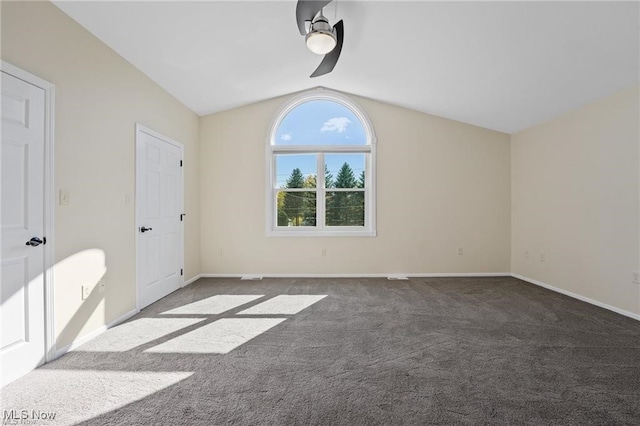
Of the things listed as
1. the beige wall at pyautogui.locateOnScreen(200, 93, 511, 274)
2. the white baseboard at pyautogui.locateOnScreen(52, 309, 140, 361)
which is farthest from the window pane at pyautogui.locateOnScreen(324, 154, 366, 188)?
the white baseboard at pyautogui.locateOnScreen(52, 309, 140, 361)

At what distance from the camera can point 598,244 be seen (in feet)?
11.7

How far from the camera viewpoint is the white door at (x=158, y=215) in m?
3.47

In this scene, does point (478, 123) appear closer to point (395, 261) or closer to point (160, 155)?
point (395, 261)

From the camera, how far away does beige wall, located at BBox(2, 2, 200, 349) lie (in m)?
2.24

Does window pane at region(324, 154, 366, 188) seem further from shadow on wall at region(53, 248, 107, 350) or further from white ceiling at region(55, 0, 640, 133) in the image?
shadow on wall at region(53, 248, 107, 350)

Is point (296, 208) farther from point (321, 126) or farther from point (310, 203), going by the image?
point (321, 126)

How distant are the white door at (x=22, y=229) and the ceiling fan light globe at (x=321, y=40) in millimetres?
2090

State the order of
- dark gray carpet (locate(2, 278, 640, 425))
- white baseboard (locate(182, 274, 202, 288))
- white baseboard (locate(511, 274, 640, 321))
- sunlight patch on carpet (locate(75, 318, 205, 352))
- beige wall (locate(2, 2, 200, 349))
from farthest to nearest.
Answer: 1. white baseboard (locate(182, 274, 202, 288))
2. white baseboard (locate(511, 274, 640, 321))
3. sunlight patch on carpet (locate(75, 318, 205, 352))
4. beige wall (locate(2, 2, 200, 349))
5. dark gray carpet (locate(2, 278, 640, 425))

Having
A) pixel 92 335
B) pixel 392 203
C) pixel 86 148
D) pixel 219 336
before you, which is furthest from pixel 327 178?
pixel 92 335

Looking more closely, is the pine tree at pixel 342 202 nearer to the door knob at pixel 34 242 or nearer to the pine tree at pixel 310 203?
the pine tree at pixel 310 203

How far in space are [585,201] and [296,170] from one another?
13.3ft

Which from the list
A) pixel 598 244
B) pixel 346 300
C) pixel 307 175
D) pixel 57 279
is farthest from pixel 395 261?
pixel 57 279

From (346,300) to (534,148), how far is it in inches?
147

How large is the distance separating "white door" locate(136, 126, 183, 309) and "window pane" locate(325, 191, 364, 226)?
7.83ft
